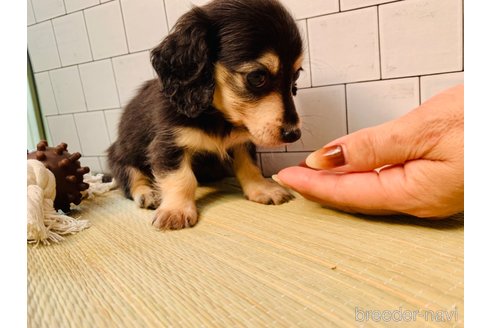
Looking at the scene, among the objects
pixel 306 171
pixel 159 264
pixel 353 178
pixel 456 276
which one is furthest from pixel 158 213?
pixel 456 276

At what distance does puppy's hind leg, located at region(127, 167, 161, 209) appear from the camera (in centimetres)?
142

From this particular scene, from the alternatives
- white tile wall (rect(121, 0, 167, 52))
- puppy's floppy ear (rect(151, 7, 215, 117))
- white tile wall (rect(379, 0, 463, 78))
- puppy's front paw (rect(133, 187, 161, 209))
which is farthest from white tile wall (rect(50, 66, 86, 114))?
white tile wall (rect(379, 0, 463, 78))

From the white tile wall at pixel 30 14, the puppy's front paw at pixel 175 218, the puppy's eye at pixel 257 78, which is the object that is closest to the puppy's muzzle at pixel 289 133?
the puppy's eye at pixel 257 78

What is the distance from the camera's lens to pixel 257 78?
3.84 ft

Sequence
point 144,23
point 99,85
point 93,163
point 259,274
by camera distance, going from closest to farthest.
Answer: point 259,274, point 144,23, point 99,85, point 93,163

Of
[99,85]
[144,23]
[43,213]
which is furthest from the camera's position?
[99,85]

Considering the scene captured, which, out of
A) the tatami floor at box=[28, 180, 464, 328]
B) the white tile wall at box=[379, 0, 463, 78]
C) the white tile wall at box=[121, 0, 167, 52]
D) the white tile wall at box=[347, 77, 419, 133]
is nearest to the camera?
the tatami floor at box=[28, 180, 464, 328]

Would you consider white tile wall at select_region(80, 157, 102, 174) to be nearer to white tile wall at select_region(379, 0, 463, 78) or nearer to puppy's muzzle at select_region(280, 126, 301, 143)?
puppy's muzzle at select_region(280, 126, 301, 143)

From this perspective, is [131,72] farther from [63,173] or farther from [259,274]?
[259,274]

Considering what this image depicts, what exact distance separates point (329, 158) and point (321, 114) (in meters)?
0.64

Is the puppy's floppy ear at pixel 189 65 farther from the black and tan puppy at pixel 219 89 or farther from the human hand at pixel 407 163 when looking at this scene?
the human hand at pixel 407 163

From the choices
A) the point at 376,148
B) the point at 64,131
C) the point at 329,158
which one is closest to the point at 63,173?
the point at 329,158

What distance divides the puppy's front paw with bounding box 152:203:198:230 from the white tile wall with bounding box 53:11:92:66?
142 cm

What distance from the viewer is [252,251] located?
2.94 feet
